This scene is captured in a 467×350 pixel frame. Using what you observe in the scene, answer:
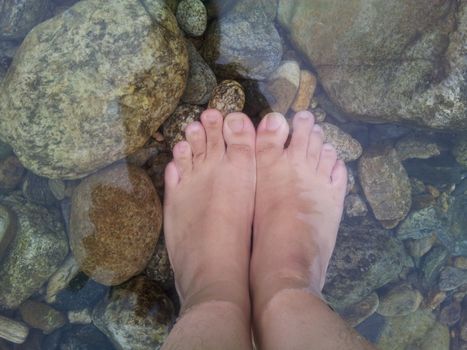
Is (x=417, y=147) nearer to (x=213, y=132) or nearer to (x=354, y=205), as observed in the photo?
(x=354, y=205)

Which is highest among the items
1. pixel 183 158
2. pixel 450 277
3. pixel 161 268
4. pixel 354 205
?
pixel 183 158

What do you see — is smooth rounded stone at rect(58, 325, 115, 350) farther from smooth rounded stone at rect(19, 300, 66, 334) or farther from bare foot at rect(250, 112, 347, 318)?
bare foot at rect(250, 112, 347, 318)

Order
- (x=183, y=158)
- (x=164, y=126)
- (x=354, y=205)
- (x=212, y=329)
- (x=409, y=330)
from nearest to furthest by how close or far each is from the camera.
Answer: (x=212, y=329) → (x=164, y=126) → (x=183, y=158) → (x=354, y=205) → (x=409, y=330)

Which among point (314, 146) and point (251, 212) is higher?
point (314, 146)

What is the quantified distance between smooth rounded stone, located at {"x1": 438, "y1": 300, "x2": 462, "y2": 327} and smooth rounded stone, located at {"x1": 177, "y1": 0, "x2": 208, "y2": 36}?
290 centimetres

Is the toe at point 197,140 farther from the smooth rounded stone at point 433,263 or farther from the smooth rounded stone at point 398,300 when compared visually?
the smooth rounded stone at point 433,263

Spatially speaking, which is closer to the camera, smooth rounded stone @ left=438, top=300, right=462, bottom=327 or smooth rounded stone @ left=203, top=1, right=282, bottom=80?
smooth rounded stone @ left=203, top=1, right=282, bottom=80

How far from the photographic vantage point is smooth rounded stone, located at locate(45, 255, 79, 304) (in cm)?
272

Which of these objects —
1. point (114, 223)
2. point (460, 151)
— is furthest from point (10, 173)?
point (460, 151)

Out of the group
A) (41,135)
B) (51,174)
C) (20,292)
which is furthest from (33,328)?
(41,135)

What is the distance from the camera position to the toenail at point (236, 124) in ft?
8.68

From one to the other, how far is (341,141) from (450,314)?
5.68ft

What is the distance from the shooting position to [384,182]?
3068mm

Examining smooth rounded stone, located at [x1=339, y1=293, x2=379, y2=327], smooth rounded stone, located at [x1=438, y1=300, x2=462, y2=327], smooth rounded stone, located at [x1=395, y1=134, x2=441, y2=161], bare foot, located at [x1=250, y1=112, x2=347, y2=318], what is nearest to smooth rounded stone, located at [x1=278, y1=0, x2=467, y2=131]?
smooth rounded stone, located at [x1=395, y1=134, x2=441, y2=161]
